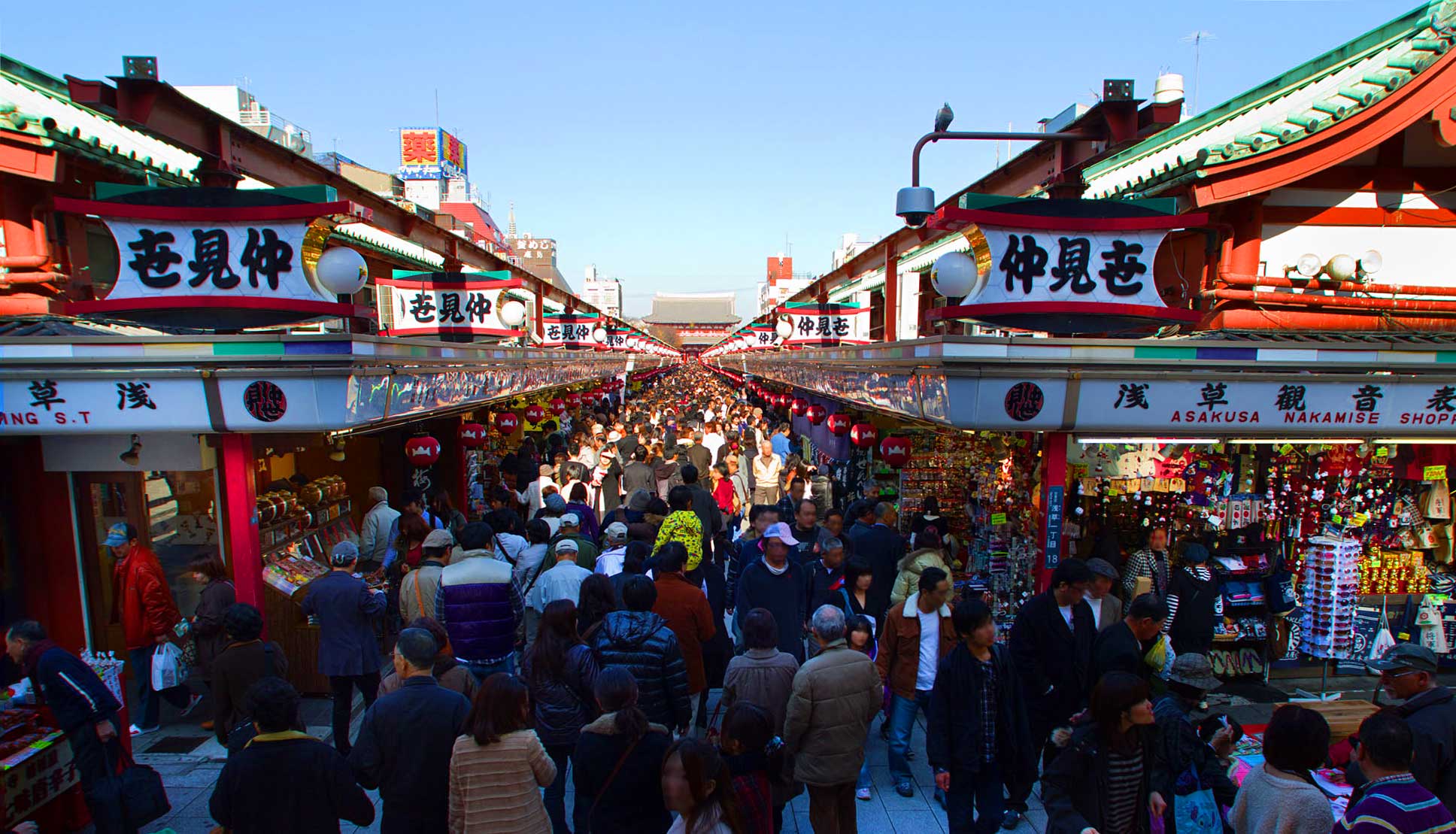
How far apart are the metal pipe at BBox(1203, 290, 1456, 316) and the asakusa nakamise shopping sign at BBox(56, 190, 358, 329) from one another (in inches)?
363

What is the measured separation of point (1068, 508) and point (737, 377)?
A: 3935 centimetres

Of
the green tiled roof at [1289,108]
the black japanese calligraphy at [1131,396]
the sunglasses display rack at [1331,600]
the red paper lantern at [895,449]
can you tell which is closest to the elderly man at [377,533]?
the red paper lantern at [895,449]

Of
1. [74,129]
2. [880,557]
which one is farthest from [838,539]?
[74,129]

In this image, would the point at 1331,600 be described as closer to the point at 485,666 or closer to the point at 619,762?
the point at 619,762

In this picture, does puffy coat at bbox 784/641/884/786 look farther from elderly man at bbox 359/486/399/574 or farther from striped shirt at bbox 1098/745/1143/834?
elderly man at bbox 359/486/399/574

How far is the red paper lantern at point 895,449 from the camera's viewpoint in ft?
31.2

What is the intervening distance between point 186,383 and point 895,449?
24.6 ft

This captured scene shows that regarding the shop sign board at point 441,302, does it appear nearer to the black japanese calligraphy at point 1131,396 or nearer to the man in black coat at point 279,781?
the black japanese calligraphy at point 1131,396

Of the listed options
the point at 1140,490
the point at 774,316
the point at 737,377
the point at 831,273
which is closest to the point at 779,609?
the point at 1140,490

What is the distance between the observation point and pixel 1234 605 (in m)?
7.75

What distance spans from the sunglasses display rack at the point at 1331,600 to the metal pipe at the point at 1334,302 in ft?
8.72

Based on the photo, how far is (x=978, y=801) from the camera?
4.64 meters

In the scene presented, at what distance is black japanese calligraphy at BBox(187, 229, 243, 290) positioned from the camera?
6.56 meters

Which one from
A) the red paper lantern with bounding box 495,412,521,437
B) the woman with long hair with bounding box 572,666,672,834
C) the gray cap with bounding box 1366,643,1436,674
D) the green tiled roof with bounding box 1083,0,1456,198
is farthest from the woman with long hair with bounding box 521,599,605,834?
the red paper lantern with bounding box 495,412,521,437
